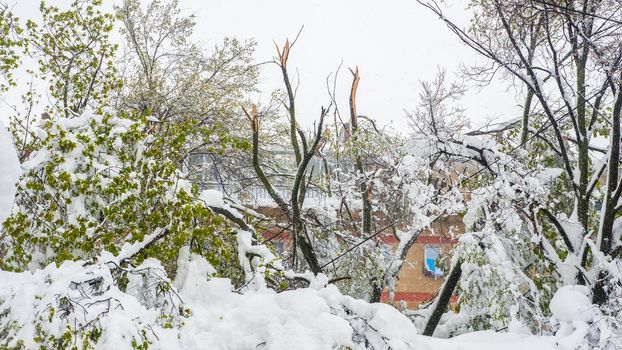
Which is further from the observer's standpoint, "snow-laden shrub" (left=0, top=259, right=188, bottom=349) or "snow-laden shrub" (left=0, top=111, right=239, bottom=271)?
"snow-laden shrub" (left=0, top=111, right=239, bottom=271)

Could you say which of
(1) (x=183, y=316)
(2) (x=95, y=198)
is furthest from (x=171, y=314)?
(2) (x=95, y=198)

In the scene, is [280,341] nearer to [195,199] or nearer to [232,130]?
[195,199]

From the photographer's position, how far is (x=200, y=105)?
1261cm

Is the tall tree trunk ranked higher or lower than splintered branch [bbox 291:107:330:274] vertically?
lower

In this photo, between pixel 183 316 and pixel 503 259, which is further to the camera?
pixel 503 259

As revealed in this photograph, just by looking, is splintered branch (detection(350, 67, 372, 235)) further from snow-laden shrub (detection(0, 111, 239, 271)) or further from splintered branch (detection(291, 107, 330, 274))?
snow-laden shrub (detection(0, 111, 239, 271))

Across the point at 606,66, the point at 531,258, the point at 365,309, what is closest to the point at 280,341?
the point at 365,309

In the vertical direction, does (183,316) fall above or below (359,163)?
below

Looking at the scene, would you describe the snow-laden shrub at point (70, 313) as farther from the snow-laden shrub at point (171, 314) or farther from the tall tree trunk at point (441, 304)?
the tall tree trunk at point (441, 304)

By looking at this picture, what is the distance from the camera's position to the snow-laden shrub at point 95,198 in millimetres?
4625

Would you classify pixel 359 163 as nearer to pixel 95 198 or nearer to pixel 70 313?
pixel 95 198

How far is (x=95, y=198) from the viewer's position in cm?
477

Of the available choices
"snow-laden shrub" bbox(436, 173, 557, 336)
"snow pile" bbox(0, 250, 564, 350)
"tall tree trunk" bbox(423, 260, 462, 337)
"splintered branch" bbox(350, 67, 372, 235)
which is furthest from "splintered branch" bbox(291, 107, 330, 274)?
"tall tree trunk" bbox(423, 260, 462, 337)

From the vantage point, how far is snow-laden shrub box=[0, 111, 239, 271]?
4.62 meters
